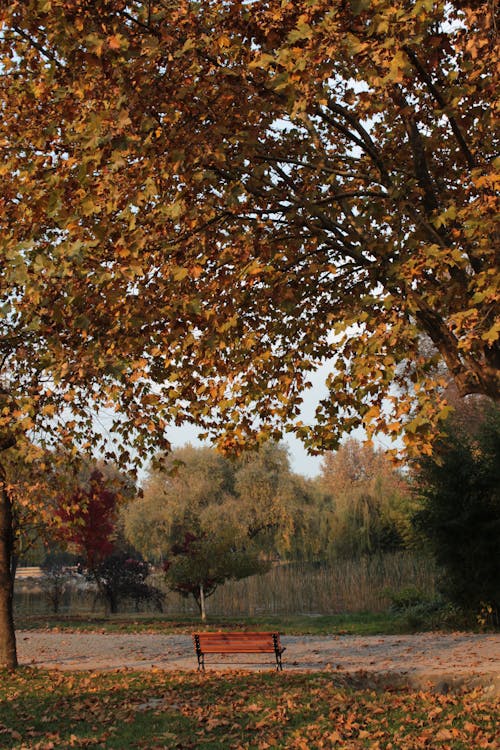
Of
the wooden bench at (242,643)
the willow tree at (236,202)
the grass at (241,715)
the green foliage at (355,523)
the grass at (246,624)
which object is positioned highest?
the willow tree at (236,202)

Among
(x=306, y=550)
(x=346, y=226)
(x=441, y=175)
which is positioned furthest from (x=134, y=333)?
(x=306, y=550)

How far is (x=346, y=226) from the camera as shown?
23.3 feet

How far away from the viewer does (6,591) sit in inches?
502

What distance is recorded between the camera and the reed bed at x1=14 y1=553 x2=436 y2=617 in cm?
2319

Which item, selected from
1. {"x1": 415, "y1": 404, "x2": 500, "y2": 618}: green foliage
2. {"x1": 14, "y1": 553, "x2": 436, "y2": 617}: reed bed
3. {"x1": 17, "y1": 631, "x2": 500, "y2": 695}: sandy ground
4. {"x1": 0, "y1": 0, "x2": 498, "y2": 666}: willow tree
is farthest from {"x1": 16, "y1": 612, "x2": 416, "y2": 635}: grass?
{"x1": 0, "y1": 0, "x2": 498, "y2": 666}: willow tree

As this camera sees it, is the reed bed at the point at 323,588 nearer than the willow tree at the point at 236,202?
No

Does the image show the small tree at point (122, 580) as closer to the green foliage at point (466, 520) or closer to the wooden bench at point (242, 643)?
the green foliage at point (466, 520)

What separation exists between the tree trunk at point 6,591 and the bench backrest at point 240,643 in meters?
3.59

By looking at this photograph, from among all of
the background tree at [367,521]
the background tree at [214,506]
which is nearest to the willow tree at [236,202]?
the background tree at [367,521]

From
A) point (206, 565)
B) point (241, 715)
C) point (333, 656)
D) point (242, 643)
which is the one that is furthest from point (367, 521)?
point (241, 715)

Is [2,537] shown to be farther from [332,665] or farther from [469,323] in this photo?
[469,323]

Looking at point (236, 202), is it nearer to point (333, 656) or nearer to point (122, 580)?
point (333, 656)

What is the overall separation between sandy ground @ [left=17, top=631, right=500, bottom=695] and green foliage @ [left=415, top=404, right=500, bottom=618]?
114 centimetres

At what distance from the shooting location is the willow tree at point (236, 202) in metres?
5.27
